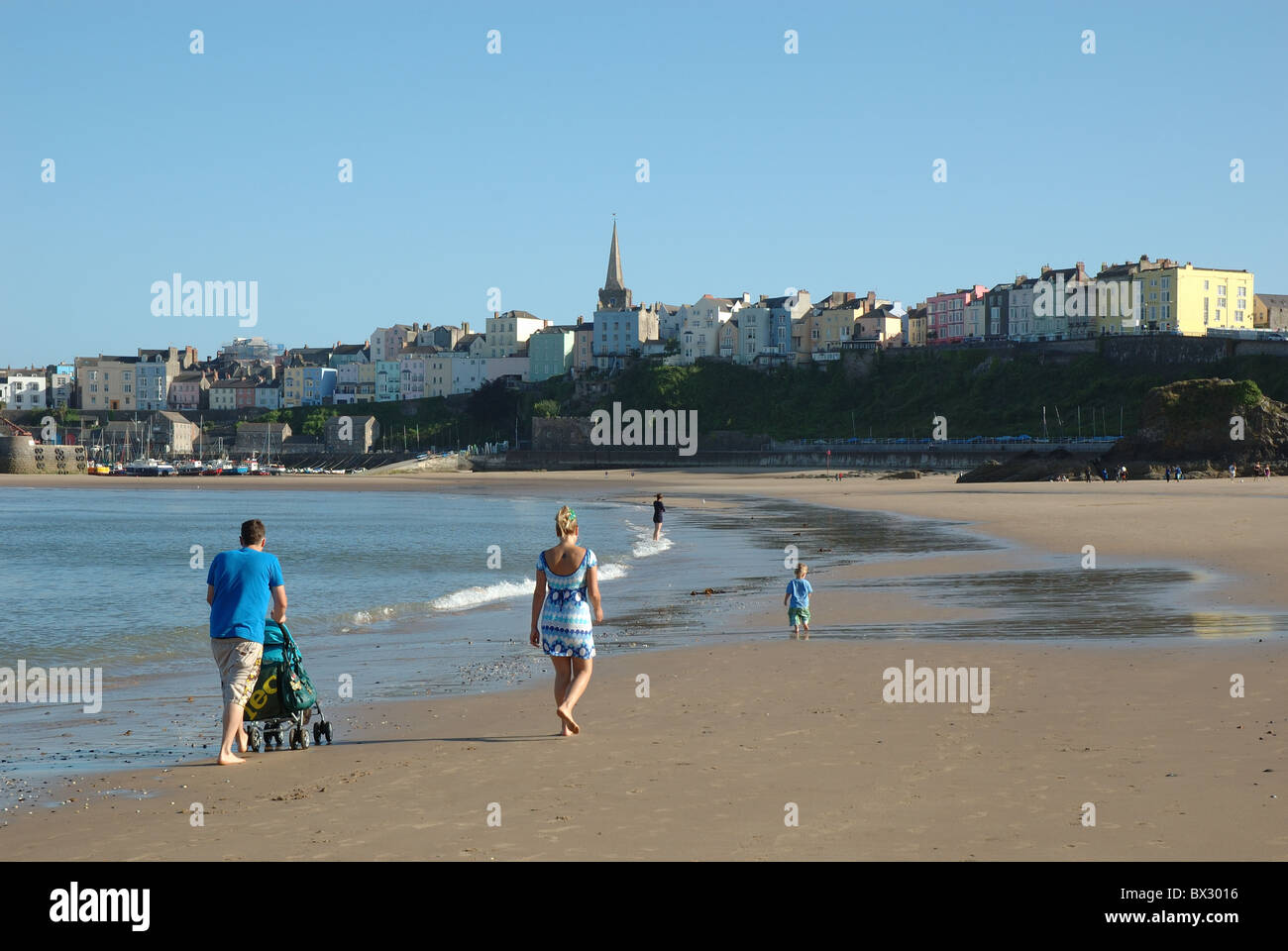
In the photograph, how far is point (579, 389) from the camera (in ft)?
462

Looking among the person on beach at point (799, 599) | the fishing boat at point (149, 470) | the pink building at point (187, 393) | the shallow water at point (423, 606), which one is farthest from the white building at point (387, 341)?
the person on beach at point (799, 599)

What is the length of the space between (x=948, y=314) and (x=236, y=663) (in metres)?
135

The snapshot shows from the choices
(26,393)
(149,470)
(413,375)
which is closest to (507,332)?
(413,375)

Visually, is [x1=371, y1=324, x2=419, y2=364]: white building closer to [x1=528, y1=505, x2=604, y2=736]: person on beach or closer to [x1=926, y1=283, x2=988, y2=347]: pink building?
[x1=926, y1=283, x2=988, y2=347]: pink building

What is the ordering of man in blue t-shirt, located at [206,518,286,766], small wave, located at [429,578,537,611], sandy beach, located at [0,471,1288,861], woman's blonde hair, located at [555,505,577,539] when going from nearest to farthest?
sandy beach, located at [0,471,1288,861] → man in blue t-shirt, located at [206,518,286,766] → woman's blonde hair, located at [555,505,577,539] → small wave, located at [429,578,537,611]

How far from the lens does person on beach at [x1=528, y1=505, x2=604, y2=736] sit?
8.48m

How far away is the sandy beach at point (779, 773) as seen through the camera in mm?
5660

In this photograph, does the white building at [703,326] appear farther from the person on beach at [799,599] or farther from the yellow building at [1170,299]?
the person on beach at [799,599]

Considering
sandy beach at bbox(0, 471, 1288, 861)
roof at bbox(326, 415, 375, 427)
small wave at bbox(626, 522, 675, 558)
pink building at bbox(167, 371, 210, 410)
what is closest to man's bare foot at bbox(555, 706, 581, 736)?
sandy beach at bbox(0, 471, 1288, 861)

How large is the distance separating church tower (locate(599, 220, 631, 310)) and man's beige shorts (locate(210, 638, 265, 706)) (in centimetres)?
15861

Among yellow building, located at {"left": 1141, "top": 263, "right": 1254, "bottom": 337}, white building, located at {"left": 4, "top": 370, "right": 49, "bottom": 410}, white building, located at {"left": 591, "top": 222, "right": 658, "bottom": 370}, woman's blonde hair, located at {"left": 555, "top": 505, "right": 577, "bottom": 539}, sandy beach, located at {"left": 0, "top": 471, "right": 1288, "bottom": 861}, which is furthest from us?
white building, located at {"left": 4, "top": 370, "right": 49, "bottom": 410}

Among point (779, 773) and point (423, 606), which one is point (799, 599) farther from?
point (423, 606)
